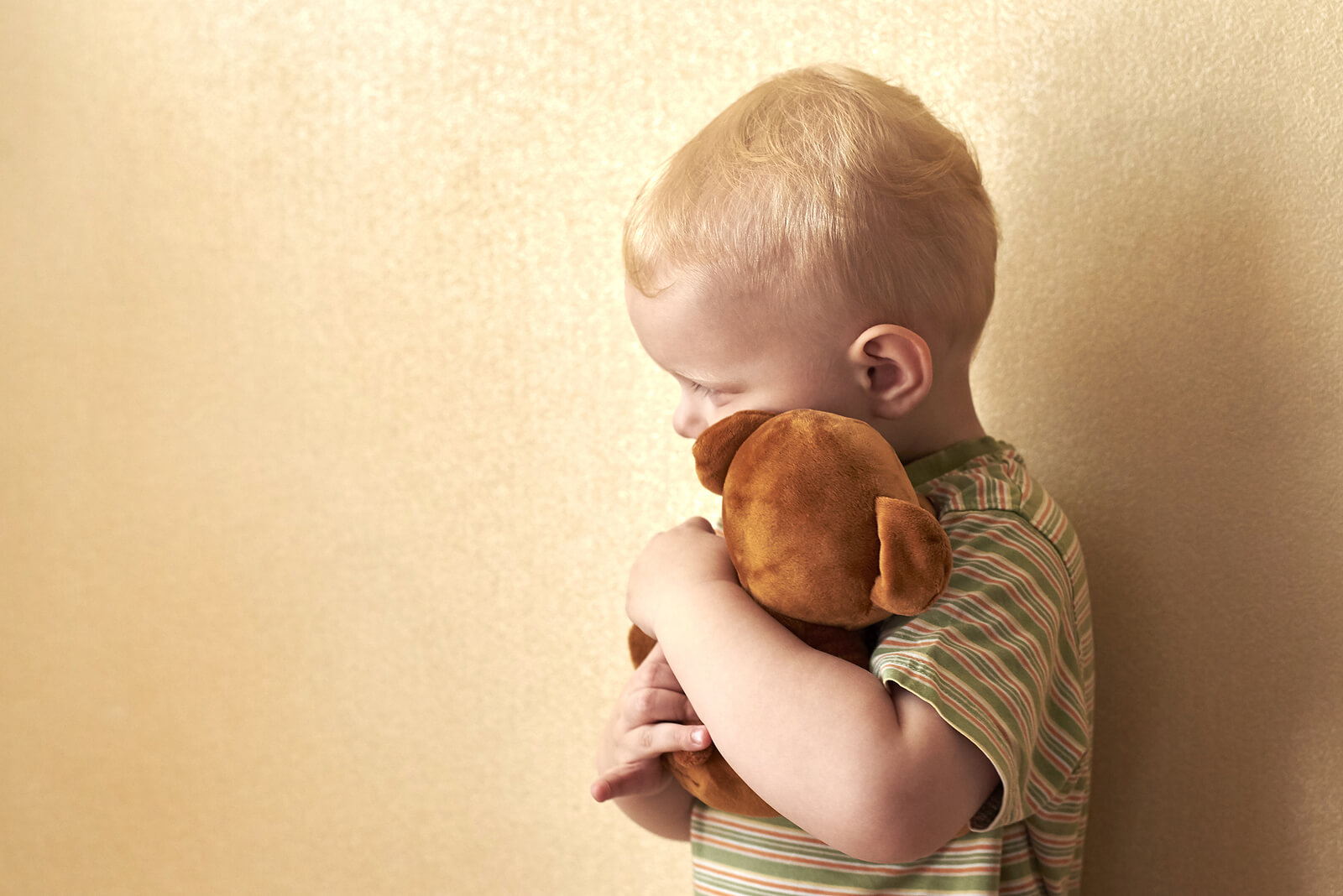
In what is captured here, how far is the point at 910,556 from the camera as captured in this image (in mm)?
502

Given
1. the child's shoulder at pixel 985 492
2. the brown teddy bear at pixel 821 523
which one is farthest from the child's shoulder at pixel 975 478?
the brown teddy bear at pixel 821 523

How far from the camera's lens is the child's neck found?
0.69 meters

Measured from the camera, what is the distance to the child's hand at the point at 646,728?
26.3 inches

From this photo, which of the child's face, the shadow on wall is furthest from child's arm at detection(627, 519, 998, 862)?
the shadow on wall

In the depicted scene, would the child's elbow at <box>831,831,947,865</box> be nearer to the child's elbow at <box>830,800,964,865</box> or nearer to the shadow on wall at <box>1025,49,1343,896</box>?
the child's elbow at <box>830,800,964,865</box>

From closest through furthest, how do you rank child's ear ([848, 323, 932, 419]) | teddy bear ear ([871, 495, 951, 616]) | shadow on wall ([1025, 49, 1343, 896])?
teddy bear ear ([871, 495, 951, 616]) → child's ear ([848, 323, 932, 419]) → shadow on wall ([1025, 49, 1343, 896])

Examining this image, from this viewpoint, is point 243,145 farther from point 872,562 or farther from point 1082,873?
point 1082,873

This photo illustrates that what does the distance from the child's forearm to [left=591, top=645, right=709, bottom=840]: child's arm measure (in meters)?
0.07

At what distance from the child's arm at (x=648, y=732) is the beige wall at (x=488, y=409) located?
1.02 feet

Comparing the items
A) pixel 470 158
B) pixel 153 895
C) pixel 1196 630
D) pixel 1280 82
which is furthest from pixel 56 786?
pixel 1280 82

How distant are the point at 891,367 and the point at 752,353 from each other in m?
Answer: 0.08

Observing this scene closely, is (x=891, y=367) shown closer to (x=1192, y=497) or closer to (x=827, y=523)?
(x=827, y=523)

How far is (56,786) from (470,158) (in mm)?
990

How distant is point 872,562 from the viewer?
0.53 metres
